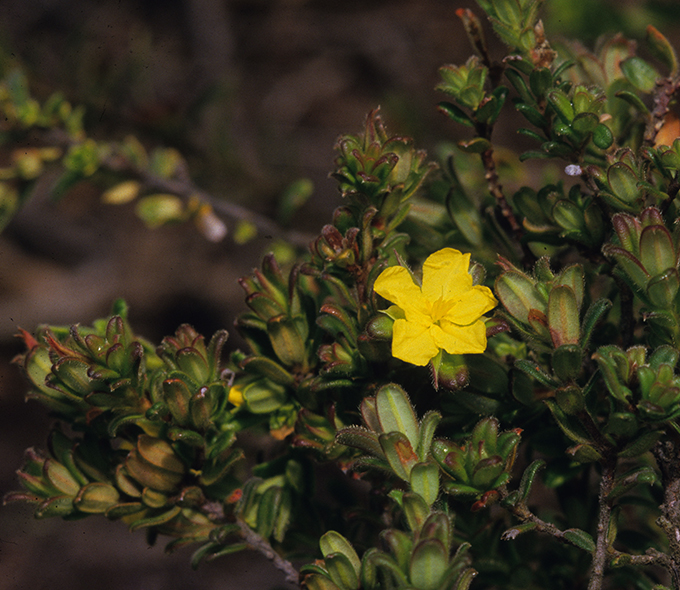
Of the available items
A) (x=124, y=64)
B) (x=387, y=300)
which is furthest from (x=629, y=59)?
(x=124, y=64)

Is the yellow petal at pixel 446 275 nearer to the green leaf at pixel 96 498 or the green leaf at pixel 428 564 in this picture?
the green leaf at pixel 428 564

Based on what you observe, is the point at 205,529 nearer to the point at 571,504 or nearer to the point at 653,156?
the point at 571,504

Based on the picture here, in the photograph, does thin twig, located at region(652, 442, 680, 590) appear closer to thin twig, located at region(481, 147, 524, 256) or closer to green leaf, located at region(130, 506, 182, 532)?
thin twig, located at region(481, 147, 524, 256)

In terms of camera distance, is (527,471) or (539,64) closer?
(527,471)

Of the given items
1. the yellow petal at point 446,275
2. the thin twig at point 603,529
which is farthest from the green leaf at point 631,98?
the thin twig at point 603,529

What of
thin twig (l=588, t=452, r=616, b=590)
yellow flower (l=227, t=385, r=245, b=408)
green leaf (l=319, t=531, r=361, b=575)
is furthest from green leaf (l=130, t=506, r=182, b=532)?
thin twig (l=588, t=452, r=616, b=590)

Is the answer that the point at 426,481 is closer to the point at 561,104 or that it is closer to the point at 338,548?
the point at 338,548
